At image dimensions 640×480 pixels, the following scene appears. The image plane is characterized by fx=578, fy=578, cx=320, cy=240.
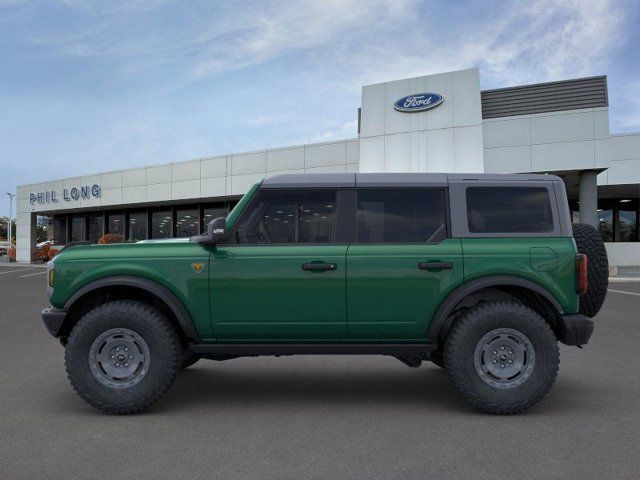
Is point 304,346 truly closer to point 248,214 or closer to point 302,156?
point 248,214

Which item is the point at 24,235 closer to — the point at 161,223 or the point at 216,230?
the point at 161,223

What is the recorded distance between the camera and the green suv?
4.69 meters

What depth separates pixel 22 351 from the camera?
761cm

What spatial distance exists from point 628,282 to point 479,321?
19748 mm

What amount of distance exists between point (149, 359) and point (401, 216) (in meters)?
2.40

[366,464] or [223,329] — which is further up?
[223,329]

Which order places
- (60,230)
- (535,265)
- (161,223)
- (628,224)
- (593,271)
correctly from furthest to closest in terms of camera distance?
1. (60,230)
2. (161,223)
3. (628,224)
4. (593,271)
5. (535,265)

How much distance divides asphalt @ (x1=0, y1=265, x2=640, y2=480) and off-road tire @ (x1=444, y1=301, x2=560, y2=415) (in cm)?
14

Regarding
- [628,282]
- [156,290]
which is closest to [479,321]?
[156,290]

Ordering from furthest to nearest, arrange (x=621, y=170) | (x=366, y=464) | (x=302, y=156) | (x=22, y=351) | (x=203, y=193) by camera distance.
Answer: (x=203, y=193), (x=302, y=156), (x=621, y=170), (x=22, y=351), (x=366, y=464)

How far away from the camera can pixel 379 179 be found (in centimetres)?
499

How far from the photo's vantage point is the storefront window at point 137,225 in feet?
141

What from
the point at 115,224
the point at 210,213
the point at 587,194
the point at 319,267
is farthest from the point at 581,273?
the point at 115,224

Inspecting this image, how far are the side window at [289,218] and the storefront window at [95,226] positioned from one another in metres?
44.8
